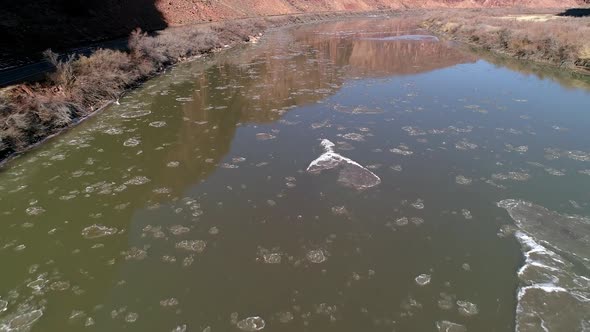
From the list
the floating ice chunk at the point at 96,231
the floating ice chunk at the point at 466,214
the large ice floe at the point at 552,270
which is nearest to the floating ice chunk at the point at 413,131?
the large ice floe at the point at 552,270

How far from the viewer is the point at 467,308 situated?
6.11 metres

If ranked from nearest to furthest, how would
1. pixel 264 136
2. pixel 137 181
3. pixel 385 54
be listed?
pixel 137 181
pixel 264 136
pixel 385 54

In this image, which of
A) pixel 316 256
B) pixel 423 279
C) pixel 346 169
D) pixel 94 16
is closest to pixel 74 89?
pixel 346 169

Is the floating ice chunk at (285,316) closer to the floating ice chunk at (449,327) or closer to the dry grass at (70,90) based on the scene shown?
the floating ice chunk at (449,327)

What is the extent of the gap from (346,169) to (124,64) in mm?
14856

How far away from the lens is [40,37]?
22.7 metres

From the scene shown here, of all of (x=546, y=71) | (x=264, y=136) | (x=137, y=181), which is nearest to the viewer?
(x=137, y=181)

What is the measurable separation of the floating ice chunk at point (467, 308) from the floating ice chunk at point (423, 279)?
62 centimetres

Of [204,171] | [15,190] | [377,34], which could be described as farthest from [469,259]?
[377,34]

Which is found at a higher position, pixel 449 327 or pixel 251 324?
pixel 251 324

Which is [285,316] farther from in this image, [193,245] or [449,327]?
[193,245]

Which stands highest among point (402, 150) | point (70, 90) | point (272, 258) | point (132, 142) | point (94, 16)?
point (94, 16)

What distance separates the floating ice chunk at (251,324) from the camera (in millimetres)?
5807

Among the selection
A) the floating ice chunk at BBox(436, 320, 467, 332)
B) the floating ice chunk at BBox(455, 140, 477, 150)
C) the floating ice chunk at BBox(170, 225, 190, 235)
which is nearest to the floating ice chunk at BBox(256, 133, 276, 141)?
the floating ice chunk at BBox(170, 225, 190, 235)
